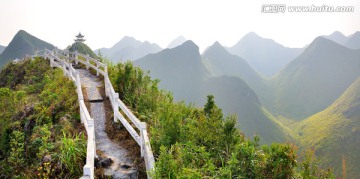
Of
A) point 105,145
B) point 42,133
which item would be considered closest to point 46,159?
point 105,145

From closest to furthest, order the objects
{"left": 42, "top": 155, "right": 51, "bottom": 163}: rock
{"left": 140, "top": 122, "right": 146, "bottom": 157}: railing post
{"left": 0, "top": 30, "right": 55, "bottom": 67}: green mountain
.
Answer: {"left": 140, "top": 122, "right": 146, "bottom": 157}: railing post
{"left": 42, "top": 155, "right": 51, "bottom": 163}: rock
{"left": 0, "top": 30, "right": 55, "bottom": 67}: green mountain

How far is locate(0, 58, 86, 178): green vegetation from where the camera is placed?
8156 mm

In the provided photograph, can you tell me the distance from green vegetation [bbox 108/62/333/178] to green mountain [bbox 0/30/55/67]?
16942 cm

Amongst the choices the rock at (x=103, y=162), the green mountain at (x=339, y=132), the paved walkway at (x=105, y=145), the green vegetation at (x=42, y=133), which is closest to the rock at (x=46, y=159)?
the green vegetation at (x=42, y=133)

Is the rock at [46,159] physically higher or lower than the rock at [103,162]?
higher

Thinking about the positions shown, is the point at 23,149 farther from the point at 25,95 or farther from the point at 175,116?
the point at 25,95

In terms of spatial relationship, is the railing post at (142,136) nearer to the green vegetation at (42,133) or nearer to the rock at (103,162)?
the rock at (103,162)

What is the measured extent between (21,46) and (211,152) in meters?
187

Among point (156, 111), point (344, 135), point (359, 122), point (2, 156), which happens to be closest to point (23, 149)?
point (2, 156)

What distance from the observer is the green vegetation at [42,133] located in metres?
8.16

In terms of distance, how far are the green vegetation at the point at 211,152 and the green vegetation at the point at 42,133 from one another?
2.29m

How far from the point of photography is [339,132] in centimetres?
12800

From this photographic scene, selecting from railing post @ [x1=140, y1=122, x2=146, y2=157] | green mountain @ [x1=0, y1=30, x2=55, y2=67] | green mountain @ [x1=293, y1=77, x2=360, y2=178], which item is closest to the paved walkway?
railing post @ [x1=140, y1=122, x2=146, y2=157]

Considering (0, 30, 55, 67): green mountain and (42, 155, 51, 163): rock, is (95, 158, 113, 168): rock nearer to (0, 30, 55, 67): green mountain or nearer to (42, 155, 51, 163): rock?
(42, 155, 51, 163): rock
